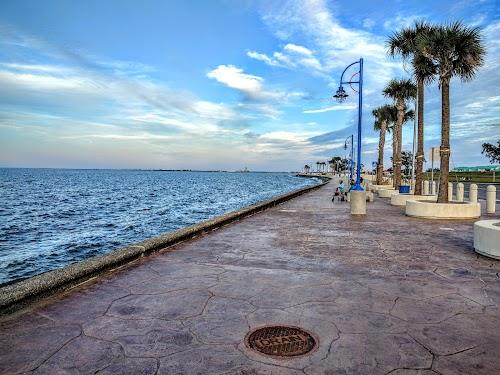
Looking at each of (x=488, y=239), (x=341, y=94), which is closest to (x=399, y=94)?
(x=341, y=94)

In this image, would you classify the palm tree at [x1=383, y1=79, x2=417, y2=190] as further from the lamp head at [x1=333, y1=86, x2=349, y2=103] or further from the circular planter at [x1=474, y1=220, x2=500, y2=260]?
the circular planter at [x1=474, y1=220, x2=500, y2=260]

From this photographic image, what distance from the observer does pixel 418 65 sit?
53.2 feet

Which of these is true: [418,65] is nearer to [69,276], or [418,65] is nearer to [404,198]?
[404,198]

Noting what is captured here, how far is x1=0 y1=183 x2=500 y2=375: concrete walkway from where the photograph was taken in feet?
10.5

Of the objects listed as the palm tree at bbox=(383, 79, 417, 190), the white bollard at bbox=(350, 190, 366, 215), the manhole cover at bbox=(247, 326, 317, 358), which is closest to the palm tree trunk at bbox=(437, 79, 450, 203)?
the white bollard at bbox=(350, 190, 366, 215)

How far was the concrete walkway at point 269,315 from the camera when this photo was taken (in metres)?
3.21

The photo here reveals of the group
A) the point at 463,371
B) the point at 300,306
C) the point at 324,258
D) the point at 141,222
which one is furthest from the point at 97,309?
the point at 141,222

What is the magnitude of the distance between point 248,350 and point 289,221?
9575mm

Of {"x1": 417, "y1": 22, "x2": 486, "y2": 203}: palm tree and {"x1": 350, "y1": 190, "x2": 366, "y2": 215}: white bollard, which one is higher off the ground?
{"x1": 417, "y1": 22, "x2": 486, "y2": 203}: palm tree

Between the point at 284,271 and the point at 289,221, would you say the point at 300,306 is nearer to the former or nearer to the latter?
the point at 284,271

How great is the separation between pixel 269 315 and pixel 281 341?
0.65 meters

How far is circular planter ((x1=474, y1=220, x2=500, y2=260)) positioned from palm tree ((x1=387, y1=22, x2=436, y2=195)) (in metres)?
10.4

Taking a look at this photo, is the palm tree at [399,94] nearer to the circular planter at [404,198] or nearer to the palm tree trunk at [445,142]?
the circular planter at [404,198]

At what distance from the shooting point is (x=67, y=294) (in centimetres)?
496
